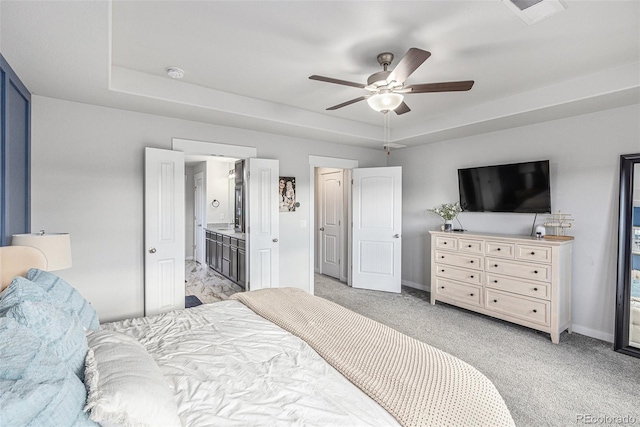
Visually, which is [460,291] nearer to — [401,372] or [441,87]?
[441,87]

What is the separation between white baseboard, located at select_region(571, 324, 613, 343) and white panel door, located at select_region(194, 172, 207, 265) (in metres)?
6.48

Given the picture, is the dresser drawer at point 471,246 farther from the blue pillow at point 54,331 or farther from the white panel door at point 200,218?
the white panel door at point 200,218

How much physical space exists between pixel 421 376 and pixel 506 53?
101 inches

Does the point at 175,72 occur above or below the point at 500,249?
above

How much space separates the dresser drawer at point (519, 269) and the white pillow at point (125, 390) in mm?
3596

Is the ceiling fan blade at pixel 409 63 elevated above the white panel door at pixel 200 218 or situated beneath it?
elevated above

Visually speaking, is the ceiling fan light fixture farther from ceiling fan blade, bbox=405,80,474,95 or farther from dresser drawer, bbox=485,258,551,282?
dresser drawer, bbox=485,258,551,282

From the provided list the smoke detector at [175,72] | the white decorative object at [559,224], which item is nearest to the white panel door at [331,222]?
the white decorative object at [559,224]

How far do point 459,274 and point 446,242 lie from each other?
446 millimetres

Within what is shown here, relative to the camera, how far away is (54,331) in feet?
3.45

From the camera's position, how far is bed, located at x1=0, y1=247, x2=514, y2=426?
2.85ft

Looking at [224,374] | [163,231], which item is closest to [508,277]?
[224,374]

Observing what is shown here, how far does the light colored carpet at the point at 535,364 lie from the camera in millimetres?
2090

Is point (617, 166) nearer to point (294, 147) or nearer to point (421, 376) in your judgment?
point (421, 376)
